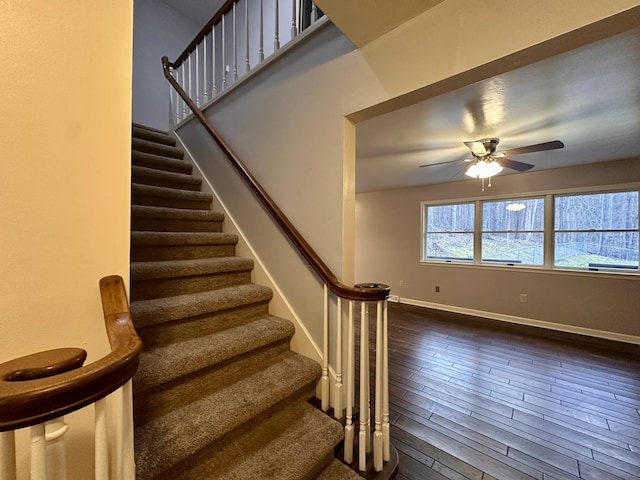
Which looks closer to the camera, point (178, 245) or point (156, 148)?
point (178, 245)

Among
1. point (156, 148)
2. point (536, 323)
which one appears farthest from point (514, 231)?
point (156, 148)

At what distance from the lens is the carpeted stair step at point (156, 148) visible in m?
2.66

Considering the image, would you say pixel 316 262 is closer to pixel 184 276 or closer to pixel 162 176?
pixel 184 276

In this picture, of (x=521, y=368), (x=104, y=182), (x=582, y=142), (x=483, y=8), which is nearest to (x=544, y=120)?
(x=582, y=142)

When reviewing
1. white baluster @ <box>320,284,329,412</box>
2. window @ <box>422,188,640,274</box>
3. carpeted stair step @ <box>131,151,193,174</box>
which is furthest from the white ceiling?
carpeted stair step @ <box>131,151,193,174</box>

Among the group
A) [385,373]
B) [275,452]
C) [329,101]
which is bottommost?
[275,452]

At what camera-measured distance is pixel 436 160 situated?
11.7 feet

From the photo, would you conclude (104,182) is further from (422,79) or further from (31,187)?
(422,79)

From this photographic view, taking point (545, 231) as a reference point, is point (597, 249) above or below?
below

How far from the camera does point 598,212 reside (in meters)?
3.70

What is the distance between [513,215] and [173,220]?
490 centimetres

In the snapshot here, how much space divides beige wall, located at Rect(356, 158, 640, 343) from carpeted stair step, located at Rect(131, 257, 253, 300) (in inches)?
162

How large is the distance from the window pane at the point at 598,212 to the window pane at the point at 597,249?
113 mm

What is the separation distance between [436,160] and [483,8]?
267 cm
